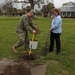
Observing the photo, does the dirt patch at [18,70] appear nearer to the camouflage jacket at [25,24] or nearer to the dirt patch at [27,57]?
the dirt patch at [27,57]

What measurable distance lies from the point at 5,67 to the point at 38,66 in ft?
3.36

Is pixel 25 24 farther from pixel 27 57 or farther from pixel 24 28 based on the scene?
pixel 27 57

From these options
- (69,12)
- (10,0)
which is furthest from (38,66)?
(69,12)

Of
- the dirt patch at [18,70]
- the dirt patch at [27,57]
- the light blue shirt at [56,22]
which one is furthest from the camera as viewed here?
the light blue shirt at [56,22]

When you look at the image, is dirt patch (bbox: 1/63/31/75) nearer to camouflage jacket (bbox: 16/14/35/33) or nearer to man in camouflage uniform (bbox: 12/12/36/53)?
man in camouflage uniform (bbox: 12/12/36/53)

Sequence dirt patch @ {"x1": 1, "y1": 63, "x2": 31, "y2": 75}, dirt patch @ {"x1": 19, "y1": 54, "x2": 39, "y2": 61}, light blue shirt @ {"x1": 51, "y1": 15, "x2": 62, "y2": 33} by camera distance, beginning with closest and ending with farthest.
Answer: dirt patch @ {"x1": 1, "y1": 63, "x2": 31, "y2": 75}, dirt patch @ {"x1": 19, "y1": 54, "x2": 39, "y2": 61}, light blue shirt @ {"x1": 51, "y1": 15, "x2": 62, "y2": 33}

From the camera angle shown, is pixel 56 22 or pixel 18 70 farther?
pixel 56 22

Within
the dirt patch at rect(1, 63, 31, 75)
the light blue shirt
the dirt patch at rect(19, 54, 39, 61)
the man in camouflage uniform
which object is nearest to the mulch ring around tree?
the dirt patch at rect(19, 54, 39, 61)

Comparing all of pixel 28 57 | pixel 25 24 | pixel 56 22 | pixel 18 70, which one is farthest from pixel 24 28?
pixel 18 70

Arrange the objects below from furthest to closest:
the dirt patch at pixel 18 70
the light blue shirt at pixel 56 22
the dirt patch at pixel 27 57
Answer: the light blue shirt at pixel 56 22 → the dirt patch at pixel 27 57 → the dirt patch at pixel 18 70

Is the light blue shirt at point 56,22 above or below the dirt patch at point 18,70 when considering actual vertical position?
above

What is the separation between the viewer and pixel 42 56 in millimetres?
10484

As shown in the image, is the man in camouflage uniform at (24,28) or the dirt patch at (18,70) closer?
the dirt patch at (18,70)

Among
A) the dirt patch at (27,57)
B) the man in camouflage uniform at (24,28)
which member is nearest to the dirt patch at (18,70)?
the dirt patch at (27,57)
